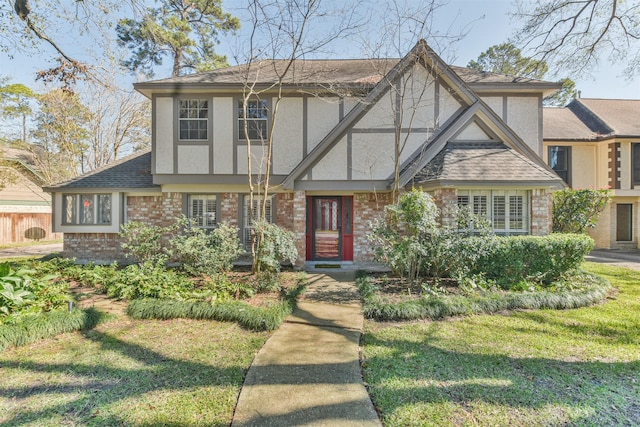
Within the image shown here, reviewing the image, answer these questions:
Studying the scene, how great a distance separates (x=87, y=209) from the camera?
11000mm

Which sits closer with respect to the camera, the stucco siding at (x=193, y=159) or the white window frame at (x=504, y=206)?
the white window frame at (x=504, y=206)

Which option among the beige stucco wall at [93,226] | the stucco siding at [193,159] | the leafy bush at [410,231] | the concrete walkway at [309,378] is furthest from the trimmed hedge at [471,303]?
the beige stucco wall at [93,226]

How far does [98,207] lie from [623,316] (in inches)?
588

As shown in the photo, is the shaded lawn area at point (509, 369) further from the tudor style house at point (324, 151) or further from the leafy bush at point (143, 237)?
the leafy bush at point (143, 237)

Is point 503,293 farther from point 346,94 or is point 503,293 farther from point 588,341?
point 346,94

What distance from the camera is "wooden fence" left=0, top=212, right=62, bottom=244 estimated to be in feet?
60.3

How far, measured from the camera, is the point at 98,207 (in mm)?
11008

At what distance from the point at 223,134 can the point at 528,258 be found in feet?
31.1

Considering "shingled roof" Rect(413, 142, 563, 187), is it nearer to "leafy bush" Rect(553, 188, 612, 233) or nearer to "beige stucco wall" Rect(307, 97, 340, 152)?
"beige stucco wall" Rect(307, 97, 340, 152)

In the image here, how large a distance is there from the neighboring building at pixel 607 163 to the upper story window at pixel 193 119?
16112 mm

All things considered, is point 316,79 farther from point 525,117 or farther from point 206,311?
point 206,311

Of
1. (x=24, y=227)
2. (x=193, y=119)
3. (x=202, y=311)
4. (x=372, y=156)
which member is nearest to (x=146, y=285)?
(x=202, y=311)

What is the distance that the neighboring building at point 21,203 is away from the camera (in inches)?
714

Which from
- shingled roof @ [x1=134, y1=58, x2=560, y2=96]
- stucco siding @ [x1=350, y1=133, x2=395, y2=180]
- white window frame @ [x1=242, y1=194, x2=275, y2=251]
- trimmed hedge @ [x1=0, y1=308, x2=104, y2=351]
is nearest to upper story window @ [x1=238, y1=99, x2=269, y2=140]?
shingled roof @ [x1=134, y1=58, x2=560, y2=96]
